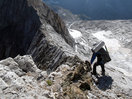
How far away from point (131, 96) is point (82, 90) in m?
3.26

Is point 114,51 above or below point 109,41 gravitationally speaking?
below

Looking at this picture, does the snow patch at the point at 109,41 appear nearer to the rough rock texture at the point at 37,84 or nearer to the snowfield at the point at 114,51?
the snowfield at the point at 114,51

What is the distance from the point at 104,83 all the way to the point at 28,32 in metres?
16.9

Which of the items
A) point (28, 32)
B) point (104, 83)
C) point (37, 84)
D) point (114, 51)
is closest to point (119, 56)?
point (114, 51)

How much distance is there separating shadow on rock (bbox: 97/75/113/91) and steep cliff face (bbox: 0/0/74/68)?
4.84 metres

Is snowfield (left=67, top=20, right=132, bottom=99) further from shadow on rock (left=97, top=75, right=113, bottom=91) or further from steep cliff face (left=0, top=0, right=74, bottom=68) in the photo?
steep cliff face (left=0, top=0, right=74, bottom=68)

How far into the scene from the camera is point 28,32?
26.0 m

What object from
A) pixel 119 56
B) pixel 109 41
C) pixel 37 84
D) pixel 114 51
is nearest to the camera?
pixel 37 84

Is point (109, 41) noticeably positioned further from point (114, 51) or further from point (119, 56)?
point (119, 56)

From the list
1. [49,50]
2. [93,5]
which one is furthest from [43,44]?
[93,5]

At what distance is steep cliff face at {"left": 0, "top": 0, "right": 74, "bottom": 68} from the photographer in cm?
1845

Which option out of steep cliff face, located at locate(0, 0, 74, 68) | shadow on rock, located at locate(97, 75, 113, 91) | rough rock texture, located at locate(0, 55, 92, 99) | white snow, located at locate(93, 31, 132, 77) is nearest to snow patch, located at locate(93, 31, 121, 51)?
white snow, located at locate(93, 31, 132, 77)

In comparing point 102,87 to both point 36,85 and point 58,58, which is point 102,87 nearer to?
point 36,85

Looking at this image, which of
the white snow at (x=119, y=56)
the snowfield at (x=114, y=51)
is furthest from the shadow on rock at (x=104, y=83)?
Answer: the white snow at (x=119, y=56)
